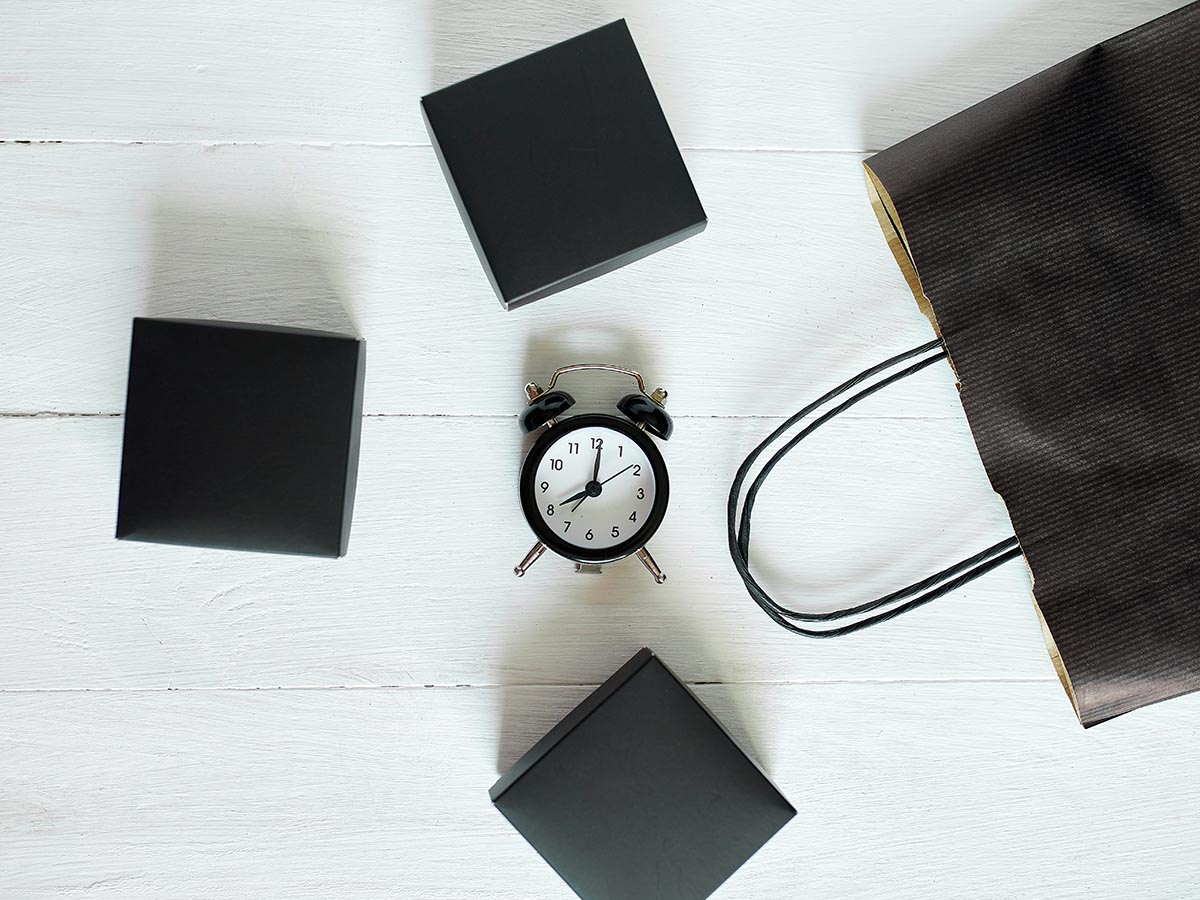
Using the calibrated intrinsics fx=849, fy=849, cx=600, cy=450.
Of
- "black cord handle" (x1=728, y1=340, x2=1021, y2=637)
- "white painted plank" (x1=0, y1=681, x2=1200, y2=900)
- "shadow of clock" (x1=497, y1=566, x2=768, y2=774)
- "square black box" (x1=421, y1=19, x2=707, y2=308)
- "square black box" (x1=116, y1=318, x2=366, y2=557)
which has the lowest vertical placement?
"white painted plank" (x1=0, y1=681, x2=1200, y2=900)

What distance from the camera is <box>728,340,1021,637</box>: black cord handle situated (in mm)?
737

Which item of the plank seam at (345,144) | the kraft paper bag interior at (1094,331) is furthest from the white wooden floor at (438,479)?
the kraft paper bag interior at (1094,331)

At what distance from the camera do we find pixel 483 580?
79cm

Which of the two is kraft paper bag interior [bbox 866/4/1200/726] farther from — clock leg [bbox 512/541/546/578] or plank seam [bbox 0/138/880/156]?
clock leg [bbox 512/541/546/578]

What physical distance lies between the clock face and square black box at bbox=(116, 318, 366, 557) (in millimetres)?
167

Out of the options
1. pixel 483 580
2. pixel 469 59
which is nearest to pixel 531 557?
pixel 483 580

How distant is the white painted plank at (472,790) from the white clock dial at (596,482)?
133mm

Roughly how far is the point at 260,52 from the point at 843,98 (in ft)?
1.77

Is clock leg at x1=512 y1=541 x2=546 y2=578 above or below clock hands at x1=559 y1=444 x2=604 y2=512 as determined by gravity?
below

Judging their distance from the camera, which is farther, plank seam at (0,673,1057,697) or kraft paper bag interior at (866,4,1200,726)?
plank seam at (0,673,1057,697)

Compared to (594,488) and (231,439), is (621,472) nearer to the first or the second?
(594,488)

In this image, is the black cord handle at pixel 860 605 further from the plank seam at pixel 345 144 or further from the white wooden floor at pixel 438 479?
the plank seam at pixel 345 144

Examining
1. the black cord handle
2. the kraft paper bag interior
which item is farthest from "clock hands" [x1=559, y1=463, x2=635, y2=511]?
the kraft paper bag interior

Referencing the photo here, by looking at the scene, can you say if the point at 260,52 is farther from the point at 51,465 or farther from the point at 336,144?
the point at 51,465
